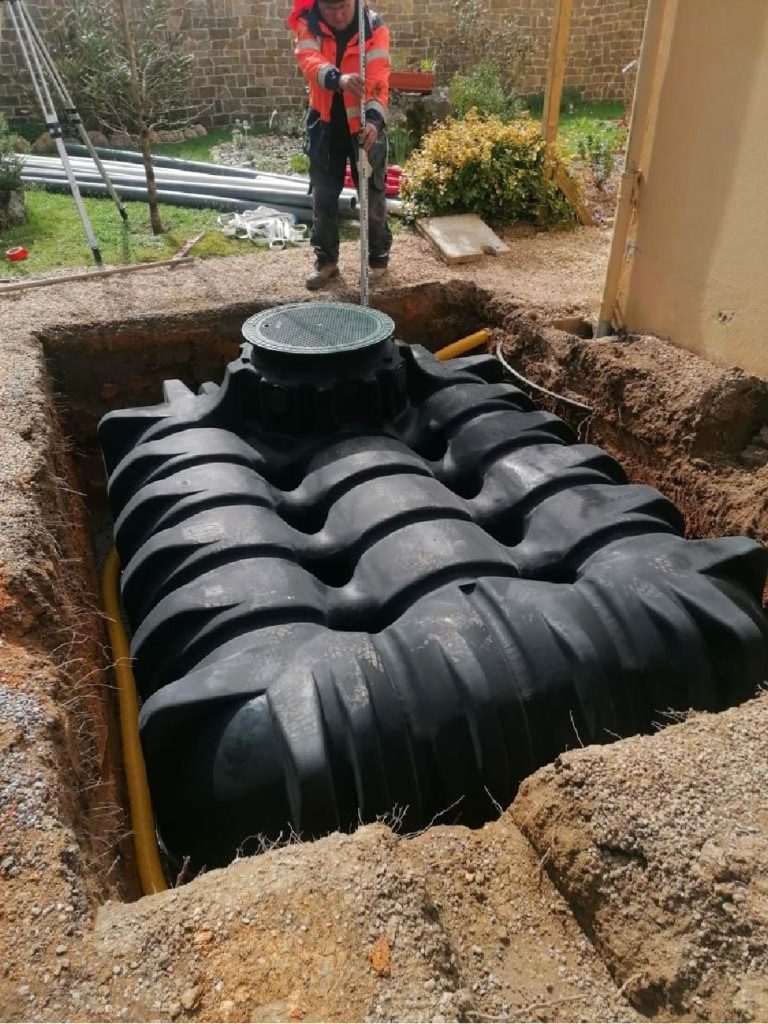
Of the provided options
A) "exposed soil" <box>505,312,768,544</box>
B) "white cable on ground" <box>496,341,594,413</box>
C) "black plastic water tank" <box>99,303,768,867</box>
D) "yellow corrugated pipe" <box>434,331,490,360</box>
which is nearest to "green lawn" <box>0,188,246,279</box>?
"yellow corrugated pipe" <box>434,331,490,360</box>

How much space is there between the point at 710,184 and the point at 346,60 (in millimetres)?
3149

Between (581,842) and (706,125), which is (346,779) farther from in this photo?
(706,125)

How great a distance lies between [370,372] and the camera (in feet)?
14.0

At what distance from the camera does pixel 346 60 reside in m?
5.80

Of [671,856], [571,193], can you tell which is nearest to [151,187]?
[571,193]

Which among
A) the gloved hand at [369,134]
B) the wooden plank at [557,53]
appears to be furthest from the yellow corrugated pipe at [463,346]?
the wooden plank at [557,53]

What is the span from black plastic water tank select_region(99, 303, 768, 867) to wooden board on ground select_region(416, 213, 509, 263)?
2.49 metres

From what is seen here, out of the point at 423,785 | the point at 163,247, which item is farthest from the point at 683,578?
the point at 163,247

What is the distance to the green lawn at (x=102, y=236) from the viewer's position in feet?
22.8

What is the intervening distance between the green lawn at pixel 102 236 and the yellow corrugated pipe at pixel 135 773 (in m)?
4.09

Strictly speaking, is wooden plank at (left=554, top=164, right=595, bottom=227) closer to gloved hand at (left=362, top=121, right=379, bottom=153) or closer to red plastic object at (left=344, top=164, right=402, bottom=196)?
red plastic object at (left=344, top=164, right=402, bottom=196)

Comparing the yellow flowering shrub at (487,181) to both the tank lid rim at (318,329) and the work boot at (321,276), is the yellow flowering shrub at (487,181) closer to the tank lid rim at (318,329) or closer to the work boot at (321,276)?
the work boot at (321,276)

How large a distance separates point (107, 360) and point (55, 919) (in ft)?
14.3

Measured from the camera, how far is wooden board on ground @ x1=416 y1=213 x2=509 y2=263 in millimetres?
6582
